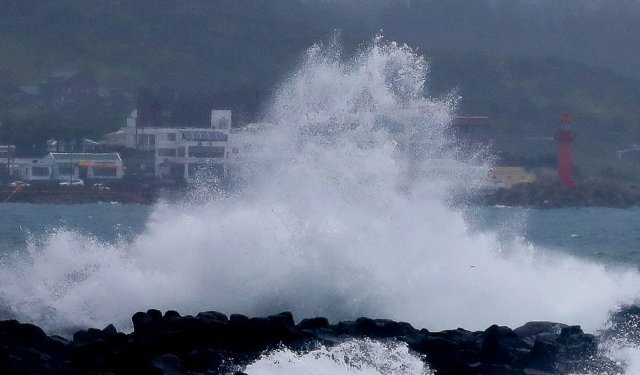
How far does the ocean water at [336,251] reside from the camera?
18266mm

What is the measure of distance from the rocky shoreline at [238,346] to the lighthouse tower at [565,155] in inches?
1972

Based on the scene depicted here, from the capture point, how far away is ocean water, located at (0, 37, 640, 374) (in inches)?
719

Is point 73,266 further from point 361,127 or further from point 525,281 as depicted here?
point 525,281

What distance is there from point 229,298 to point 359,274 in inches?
75.6

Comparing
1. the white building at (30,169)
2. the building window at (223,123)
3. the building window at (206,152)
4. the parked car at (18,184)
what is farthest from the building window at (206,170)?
the parked car at (18,184)

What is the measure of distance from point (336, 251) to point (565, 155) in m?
48.0

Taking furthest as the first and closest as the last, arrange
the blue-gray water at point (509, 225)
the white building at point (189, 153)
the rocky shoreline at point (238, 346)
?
the white building at point (189, 153) < the blue-gray water at point (509, 225) < the rocky shoreline at point (238, 346)

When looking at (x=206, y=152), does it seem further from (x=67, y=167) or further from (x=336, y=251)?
(x=336, y=251)

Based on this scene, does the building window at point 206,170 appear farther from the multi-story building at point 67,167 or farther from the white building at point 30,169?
the white building at point 30,169

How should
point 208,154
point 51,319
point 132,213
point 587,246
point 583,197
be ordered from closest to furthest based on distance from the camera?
point 51,319 → point 587,246 → point 208,154 → point 132,213 → point 583,197

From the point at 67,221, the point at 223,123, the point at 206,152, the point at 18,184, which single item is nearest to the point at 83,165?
the point at 18,184

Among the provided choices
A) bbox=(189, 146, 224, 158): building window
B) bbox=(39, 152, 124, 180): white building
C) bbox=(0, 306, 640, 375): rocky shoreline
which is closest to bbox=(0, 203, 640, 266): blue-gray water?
bbox=(39, 152, 124, 180): white building

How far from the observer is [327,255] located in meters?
18.4

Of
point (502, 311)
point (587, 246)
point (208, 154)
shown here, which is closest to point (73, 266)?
point (502, 311)
